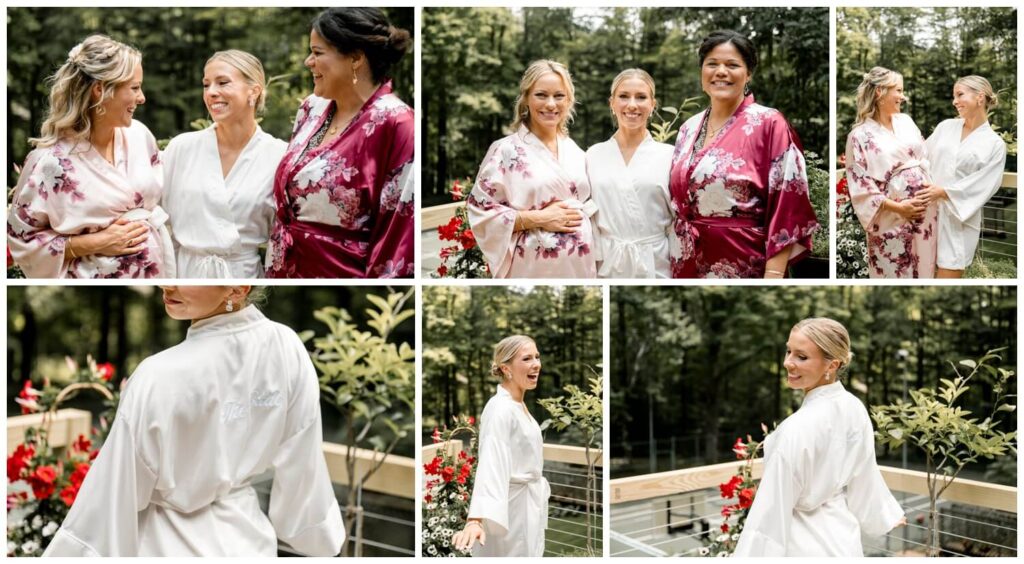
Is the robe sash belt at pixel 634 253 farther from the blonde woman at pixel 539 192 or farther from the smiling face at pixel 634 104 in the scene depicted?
the smiling face at pixel 634 104

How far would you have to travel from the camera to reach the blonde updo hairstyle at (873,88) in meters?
3.52

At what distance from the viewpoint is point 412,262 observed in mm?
3410

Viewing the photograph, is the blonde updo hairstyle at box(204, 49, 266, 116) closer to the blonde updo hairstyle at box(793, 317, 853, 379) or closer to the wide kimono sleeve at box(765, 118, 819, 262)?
the wide kimono sleeve at box(765, 118, 819, 262)

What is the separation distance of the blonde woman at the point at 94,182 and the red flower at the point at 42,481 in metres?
→ 0.89

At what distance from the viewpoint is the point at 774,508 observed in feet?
11.1

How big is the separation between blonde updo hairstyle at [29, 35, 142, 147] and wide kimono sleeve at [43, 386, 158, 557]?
827 mm

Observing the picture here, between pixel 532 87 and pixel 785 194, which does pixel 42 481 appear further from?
pixel 785 194

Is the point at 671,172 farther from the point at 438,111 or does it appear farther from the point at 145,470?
the point at 145,470

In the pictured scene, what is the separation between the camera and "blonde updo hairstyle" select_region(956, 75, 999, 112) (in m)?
3.52

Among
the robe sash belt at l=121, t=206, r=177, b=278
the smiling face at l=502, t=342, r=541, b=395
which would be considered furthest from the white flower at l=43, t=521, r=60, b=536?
the smiling face at l=502, t=342, r=541, b=395

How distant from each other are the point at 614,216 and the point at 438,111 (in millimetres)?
675

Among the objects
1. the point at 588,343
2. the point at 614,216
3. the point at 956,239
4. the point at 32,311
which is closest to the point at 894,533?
the point at 956,239

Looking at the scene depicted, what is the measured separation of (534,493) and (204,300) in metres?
1.18

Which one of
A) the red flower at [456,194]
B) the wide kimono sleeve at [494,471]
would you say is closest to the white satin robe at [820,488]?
the wide kimono sleeve at [494,471]
